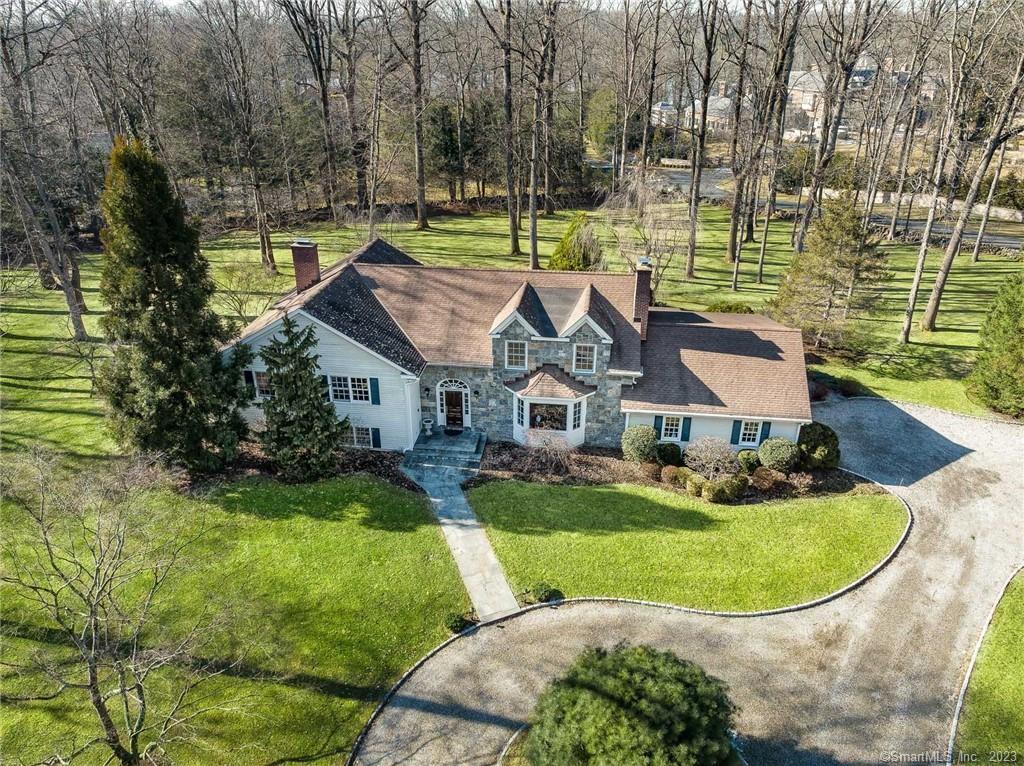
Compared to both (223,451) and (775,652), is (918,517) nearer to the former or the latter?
(775,652)

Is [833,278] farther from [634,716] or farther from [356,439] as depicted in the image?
[634,716]

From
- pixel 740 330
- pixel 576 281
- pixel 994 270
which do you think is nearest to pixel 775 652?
pixel 740 330

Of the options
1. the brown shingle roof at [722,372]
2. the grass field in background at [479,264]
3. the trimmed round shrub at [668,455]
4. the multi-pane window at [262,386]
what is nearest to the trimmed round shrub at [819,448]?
the brown shingle roof at [722,372]

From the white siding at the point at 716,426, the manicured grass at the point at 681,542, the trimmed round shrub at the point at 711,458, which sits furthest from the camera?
the white siding at the point at 716,426

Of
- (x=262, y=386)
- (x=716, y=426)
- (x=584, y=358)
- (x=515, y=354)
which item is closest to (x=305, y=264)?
(x=262, y=386)

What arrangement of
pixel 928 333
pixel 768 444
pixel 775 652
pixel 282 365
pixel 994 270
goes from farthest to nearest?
1. pixel 994 270
2. pixel 928 333
3. pixel 768 444
4. pixel 282 365
5. pixel 775 652

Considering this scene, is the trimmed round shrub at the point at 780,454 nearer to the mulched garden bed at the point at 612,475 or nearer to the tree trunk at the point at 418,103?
the mulched garden bed at the point at 612,475
